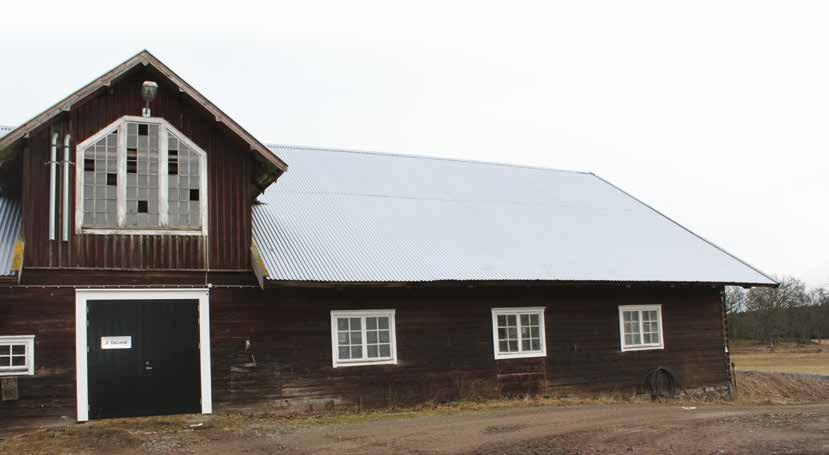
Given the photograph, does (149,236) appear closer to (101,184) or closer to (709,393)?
(101,184)

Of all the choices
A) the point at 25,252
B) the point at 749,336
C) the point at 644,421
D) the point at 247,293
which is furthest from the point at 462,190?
the point at 749,336

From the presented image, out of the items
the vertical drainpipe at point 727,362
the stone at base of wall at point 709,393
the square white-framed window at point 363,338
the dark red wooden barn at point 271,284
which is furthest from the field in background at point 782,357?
the square white-framed window at point 363,338

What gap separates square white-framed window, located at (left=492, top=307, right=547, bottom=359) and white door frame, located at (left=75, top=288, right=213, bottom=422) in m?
6.74

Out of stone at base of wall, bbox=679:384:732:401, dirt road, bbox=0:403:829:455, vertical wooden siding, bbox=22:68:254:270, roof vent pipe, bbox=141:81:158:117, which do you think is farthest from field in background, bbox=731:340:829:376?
roof vent pipe, bbox=141:81:158:117

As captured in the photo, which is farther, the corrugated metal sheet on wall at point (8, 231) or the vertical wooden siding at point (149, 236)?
the vertical wooden siding at point (149, 236)

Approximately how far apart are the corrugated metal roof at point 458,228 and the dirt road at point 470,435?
3300 mm

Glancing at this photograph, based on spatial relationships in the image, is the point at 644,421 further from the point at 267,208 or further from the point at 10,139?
the point at 10,139

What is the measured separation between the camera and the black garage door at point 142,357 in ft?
49.3

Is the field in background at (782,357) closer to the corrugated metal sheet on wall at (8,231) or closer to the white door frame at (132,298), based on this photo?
the white door frame at (132,298)

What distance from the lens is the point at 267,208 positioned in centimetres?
1973

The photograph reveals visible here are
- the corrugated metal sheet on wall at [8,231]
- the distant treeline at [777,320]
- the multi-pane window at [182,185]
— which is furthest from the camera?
the distant treeline at [777,320]

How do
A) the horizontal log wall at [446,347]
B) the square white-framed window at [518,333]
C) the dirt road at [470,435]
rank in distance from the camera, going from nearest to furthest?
the dirt road at [470,435]
the horizontal log wall at [446,347]
the square white-framed window at [518,333]

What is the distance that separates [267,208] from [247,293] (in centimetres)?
374

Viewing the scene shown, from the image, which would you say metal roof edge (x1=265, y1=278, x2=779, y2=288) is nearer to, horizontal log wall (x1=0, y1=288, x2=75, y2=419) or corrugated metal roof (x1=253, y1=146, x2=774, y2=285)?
corrugated metal roof (x1=253, y1=146, x2=774, y2=285)
